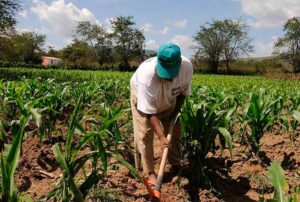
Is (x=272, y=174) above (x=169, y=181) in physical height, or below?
above

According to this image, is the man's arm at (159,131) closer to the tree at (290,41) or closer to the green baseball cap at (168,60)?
the green baseball cap at (168,60)

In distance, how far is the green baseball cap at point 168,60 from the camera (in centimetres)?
321

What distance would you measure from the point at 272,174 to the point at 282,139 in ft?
9.78

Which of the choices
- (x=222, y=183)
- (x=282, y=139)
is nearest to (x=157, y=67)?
(x=222, y=183)

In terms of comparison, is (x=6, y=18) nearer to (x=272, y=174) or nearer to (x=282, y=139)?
(x=282, y=139)

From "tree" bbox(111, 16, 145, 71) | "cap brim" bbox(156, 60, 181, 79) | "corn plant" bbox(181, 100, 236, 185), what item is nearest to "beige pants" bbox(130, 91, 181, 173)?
"corn plant" bbox(181, 100, 236, 185)

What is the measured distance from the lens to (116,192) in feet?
11.4

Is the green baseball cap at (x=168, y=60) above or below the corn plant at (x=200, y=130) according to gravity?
above

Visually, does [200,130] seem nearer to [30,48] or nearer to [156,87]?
[156,87]

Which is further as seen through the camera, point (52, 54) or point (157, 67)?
point (52, 54)

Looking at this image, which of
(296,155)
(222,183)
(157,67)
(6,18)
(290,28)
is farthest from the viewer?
(290,28)

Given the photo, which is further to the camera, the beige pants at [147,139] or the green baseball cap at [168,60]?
the beige pants at [147,139]

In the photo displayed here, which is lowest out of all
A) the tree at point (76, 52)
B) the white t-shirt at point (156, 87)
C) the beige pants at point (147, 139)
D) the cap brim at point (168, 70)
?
the beige pants at point (147, 139)

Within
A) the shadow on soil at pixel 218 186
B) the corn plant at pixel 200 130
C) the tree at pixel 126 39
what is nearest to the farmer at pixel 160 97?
the corn plant at pixel 200 130
